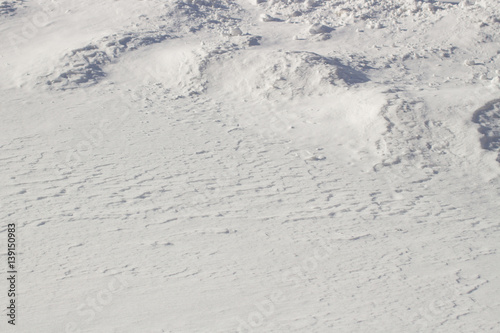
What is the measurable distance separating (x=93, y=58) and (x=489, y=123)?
21.1 feet

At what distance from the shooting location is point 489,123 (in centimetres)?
744

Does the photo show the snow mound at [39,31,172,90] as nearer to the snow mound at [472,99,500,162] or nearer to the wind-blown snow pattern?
the wind-blown snow pattern

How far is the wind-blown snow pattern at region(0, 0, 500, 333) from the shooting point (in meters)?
4.94

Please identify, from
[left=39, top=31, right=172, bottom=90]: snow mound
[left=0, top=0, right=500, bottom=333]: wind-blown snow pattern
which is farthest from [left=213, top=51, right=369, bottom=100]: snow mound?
[left=39, top=31, right=172, bottom=90]: snow mound

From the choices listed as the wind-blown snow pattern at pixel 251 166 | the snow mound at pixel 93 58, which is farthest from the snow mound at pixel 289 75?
the snow mound at pixel 93 58

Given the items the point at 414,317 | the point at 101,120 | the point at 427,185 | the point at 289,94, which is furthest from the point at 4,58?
the point at 414,317

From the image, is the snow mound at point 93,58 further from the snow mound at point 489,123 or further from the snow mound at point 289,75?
the snow mound at point 489,123

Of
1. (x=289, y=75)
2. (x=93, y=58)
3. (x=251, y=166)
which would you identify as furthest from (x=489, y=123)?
(x=93, y=58)

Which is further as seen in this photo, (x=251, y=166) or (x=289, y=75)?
(x=289, y=75)

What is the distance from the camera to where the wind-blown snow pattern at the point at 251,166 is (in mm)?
4941

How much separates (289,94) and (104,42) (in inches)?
142

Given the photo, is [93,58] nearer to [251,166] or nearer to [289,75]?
[289,75]

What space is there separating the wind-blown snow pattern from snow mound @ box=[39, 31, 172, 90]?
0.03 meters

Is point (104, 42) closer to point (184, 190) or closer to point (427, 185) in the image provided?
point (184, 190)
